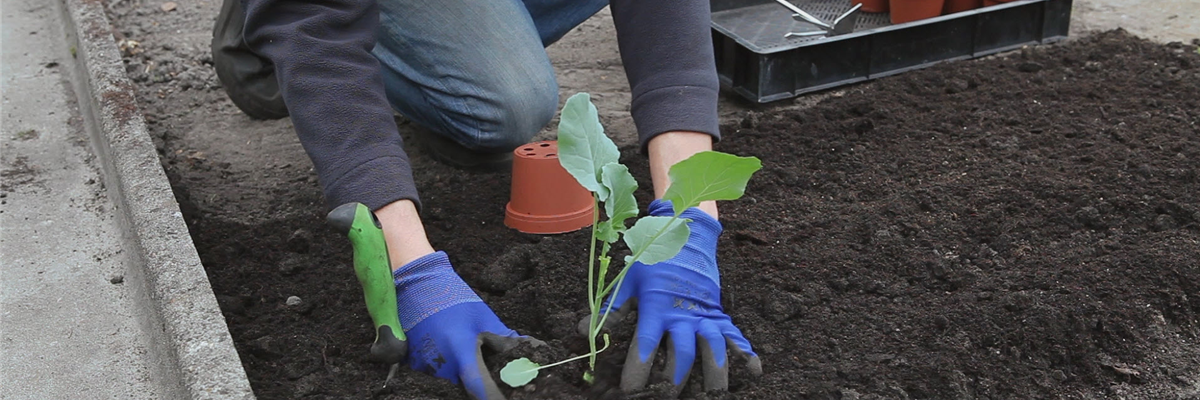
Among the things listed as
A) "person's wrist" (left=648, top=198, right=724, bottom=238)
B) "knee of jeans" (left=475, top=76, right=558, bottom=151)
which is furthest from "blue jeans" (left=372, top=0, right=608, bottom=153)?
"person's wrist" (left=648, top=198, right=724, bottom=238)

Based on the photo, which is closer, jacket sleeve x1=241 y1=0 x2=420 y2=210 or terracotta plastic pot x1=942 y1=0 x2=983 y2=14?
jacket sleeve x1=241 y1=0 x2=420 y2=210

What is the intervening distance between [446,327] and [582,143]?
356mm

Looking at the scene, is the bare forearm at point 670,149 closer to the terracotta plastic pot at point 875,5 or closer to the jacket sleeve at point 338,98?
the jacket sleeve at point 338,98

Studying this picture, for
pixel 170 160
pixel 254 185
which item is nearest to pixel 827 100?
pixel 254 185

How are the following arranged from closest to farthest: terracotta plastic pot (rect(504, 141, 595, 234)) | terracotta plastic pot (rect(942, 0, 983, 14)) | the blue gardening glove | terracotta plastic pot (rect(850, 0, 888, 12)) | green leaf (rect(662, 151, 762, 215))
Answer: green leaf (rect(662, 151, 762, 215)) < the blue gardening glove < terracotta plastic pot (rect(504, 141, 595, 234)) < terracotta plastic pot (rect(942, 0, 983, 14)) < terracotta plastic pot (rect(850, 0, 888, 12))

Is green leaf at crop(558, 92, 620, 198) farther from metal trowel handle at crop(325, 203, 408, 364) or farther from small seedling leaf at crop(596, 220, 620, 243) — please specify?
metal trowel handle at crop(325, 203, 408, 364)

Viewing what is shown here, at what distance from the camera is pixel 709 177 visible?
4.27ft

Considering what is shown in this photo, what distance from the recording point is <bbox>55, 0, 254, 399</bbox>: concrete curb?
150 centimetres

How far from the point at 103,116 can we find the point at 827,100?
183 cm

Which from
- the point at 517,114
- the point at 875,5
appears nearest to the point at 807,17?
the point at 875,5

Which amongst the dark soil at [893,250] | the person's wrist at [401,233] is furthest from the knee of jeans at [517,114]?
the person's wrist at [401,233]

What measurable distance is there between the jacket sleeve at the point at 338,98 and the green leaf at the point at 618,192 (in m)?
0.41

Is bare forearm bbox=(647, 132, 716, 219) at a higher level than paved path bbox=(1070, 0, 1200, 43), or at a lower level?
higher

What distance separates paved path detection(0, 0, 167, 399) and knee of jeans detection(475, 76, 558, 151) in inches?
31.6
